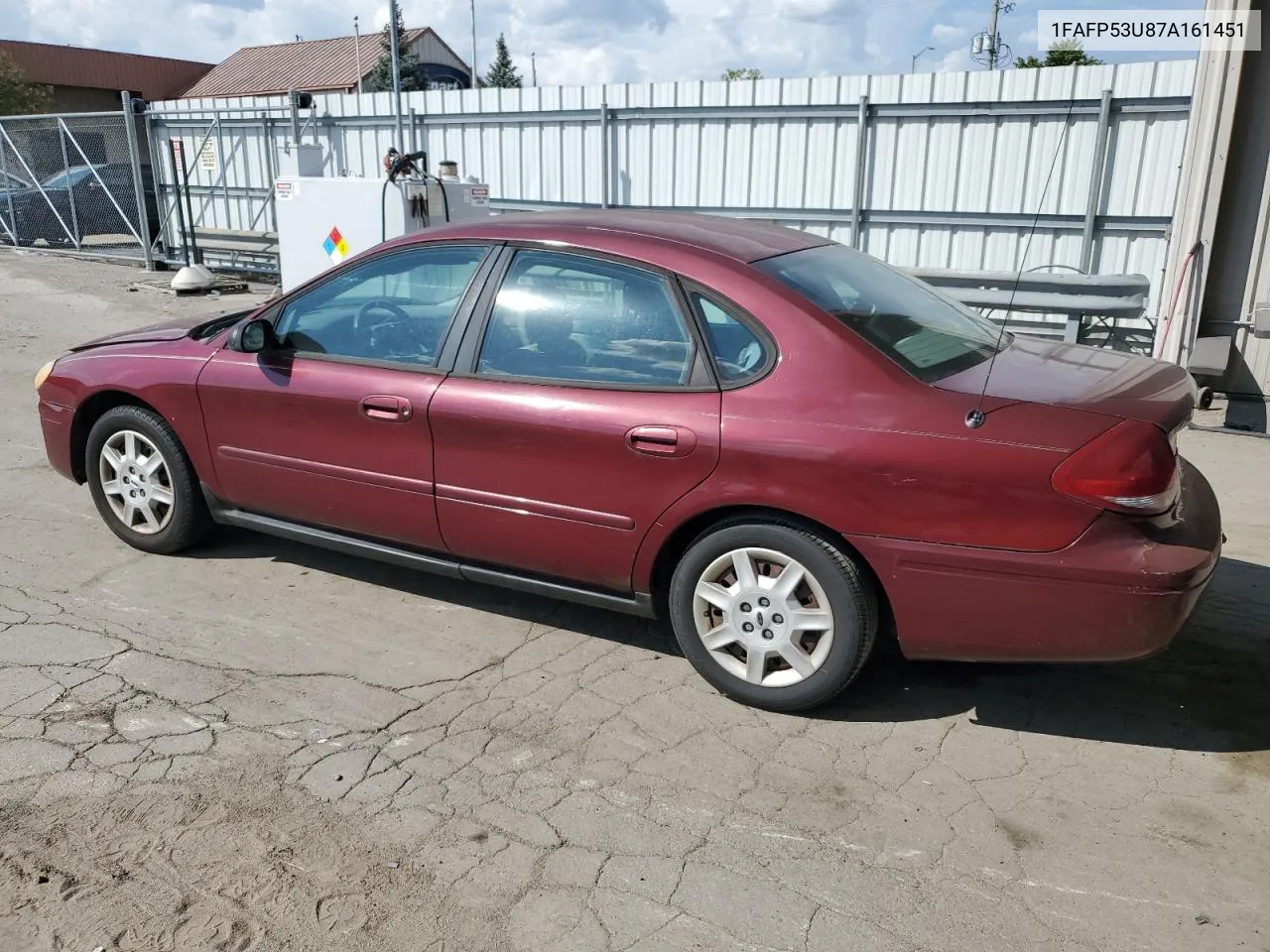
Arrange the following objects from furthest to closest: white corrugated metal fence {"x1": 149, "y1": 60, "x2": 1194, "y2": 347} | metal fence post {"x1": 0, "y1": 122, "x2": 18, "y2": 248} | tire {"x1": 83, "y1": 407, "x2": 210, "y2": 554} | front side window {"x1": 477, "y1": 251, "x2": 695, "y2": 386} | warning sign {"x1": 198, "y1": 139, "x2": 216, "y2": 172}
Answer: metal fence post {"x1": 0, "y1": 122, "x2": 18, "y2": 248} → warning sign {"x1": 198, "y1": 139, "x2": 216, "y2": 172} → white corrugated metal fence {"x1": 149, "y1": 60, "x2": 1194, "y2": 347} → tire {"x1": 83, "y1": 407, "x2": 210, "y2": 554} → front side window {"x1": 477, "y1": 251, "x2": 695, "y2": 386}

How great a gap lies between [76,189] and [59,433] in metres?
16.5

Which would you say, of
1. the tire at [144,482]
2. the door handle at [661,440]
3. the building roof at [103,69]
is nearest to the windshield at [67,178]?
the tire at [144,482]

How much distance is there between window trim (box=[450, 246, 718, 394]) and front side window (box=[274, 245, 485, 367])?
0.13 metres

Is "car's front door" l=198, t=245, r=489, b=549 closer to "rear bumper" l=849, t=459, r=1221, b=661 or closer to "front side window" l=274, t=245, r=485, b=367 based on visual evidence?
"front side window" l=274, t=245, r=485, b=367

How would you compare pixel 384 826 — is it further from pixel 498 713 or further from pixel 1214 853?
pixel 1214 853

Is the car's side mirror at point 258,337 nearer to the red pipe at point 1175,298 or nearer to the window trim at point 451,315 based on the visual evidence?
the window trim at point 451,315

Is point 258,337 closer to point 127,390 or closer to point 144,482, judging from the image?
point 127,390

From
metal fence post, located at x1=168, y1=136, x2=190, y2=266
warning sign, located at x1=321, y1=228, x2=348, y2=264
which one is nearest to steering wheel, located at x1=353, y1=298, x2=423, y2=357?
warning sign, located at x1=321, y1=228, x2=348, y2=264

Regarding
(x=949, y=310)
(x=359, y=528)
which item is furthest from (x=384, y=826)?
(x=949, y=310)

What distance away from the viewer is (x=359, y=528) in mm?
4289

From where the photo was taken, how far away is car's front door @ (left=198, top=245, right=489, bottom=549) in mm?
4031

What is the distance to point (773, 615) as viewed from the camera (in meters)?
3.45

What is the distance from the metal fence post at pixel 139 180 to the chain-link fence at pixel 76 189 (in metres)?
0.02

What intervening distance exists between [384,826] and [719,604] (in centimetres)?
130
